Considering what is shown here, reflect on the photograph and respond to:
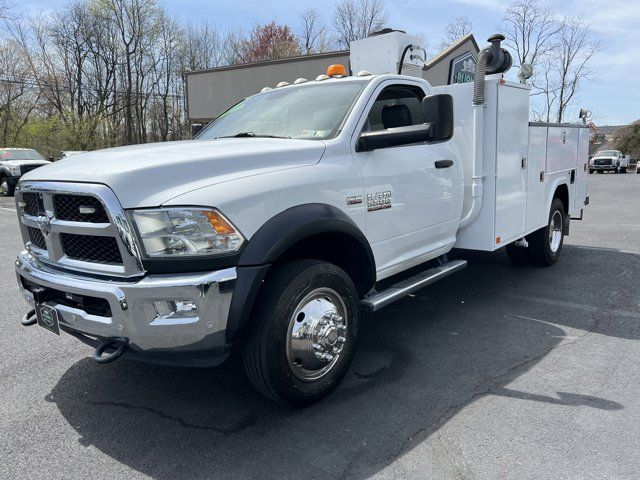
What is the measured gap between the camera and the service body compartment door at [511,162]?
16.0ft

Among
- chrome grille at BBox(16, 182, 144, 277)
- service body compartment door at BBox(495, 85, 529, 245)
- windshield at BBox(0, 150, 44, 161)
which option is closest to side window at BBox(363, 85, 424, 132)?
service body compartment door at BBox(495, 85, 529, 245)

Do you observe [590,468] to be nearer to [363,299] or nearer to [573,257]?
[363,299]

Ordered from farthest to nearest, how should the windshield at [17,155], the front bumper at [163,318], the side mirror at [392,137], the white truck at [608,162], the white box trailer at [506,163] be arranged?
1. the white truck at [608,162]
2. the windshield at [17,155]
3. the white box trailer at [506,163]
4. the side mirror at [392,137]
5. the front bumper at [163,318]

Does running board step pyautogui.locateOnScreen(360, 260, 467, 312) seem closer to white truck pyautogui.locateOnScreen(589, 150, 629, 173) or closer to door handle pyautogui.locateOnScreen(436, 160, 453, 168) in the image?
door handle pyautogui.locateOnScreen(436, 160, 453, 168)

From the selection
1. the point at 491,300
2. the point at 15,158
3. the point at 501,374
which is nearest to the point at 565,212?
the point at 491,300

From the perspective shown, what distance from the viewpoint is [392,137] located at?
3.44 metres

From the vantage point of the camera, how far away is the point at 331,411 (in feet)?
10.3

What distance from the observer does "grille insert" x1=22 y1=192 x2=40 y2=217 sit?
3091mm

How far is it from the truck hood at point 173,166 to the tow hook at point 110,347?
703mm

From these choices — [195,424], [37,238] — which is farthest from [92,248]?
[195,424]

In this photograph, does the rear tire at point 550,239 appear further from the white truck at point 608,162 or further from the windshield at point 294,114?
the white truck at point 608,162

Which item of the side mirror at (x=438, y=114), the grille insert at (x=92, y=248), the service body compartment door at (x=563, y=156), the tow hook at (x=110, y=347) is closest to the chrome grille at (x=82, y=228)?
the grille insert at (x=92, y=248)

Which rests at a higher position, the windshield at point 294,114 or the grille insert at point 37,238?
the windshield at point 294,114

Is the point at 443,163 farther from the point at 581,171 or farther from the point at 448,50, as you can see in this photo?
A: the point at 448,50
